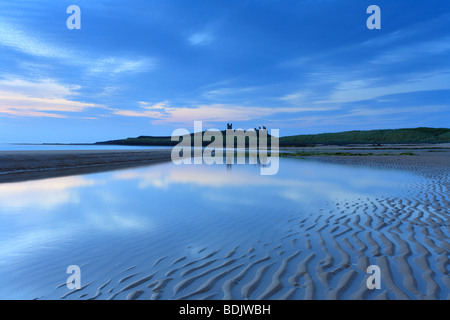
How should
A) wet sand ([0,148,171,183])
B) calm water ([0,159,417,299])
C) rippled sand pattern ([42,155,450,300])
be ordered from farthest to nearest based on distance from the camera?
wet sand ([0,148,171,183]) < calm water ([0,159,417,299]) < rippled sand pattern ([42,155,450,300])

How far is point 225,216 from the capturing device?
26.9 feet

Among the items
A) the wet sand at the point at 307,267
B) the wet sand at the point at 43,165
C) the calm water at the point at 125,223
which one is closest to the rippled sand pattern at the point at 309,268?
the wet sand at the point at 307,267

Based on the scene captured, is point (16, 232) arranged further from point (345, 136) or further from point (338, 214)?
point (345, 136)

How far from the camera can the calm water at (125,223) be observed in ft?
15.5

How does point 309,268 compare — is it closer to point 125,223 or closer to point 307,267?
point 307,267

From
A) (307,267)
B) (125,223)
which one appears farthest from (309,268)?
(125,223)

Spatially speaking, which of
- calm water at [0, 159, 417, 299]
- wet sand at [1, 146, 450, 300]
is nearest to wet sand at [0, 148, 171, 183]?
calm water at [0, 159, 417, 299]

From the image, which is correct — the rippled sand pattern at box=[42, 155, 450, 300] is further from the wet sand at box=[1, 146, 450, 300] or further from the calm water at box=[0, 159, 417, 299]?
the calm water at box=[0, 159, 417, 299]

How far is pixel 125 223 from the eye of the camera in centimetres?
753

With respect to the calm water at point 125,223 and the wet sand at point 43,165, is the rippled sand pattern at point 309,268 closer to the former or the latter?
the calm water at point 125,223

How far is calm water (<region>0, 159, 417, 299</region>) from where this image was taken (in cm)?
473

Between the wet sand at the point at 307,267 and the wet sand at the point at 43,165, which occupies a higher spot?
the wet sand at the point at 43,165
